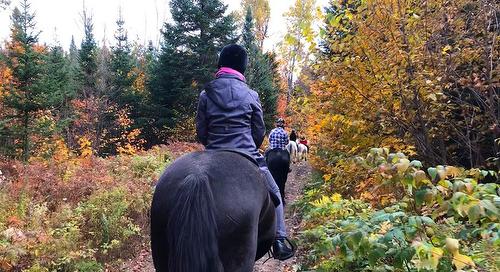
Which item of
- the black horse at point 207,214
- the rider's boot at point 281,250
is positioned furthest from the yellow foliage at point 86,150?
the black horse at point 207,214

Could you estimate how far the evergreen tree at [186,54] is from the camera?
24844mm

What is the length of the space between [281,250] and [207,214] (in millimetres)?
1538

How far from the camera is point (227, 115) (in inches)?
136

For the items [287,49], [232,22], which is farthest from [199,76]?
[287,49]

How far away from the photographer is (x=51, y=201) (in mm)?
7984

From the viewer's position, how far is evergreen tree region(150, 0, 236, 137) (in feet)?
81.5

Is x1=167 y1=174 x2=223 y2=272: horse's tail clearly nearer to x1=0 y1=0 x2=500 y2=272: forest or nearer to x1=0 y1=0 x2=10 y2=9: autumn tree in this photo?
x1=0 y1=0 x2=500 y2=272: forest

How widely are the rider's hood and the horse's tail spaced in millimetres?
916

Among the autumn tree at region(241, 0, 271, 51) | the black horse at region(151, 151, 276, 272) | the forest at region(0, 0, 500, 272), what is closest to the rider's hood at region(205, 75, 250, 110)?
the black horse at region(151, 151, 276, 272)

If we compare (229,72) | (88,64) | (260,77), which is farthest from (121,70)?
(229,72)

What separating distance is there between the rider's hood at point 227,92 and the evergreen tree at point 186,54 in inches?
831

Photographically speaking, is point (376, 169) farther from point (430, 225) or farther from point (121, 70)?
point (121, 70)

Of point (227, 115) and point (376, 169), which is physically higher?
point (227, 115)

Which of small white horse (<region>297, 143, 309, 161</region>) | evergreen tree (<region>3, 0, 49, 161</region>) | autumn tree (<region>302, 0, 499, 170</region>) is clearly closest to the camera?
autumn tree (<region>302, 0, 499, 170</region>)
